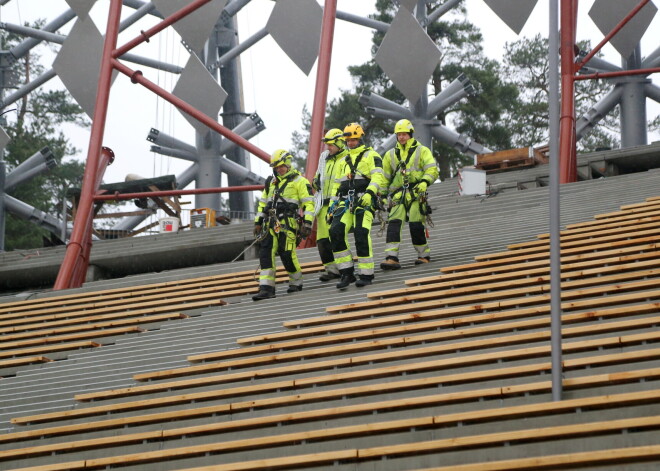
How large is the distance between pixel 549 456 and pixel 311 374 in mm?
3418

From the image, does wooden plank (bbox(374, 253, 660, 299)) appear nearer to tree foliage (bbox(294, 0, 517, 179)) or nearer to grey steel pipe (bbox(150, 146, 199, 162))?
grey steel pipe (bbox(150, 146, 199, 162))

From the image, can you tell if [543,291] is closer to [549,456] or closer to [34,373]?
[549,456]

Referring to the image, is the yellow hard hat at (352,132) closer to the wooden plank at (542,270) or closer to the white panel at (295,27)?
the wooden plank at (542,270)

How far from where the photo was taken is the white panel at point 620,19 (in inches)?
1179

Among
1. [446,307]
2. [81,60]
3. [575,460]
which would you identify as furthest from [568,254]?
[81,60]

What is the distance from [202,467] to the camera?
9.12m

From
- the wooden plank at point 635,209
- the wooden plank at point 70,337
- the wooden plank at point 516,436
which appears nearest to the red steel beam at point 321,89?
the wooden plank at point 70,337

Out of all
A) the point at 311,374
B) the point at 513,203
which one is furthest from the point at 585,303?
the point at 513,203

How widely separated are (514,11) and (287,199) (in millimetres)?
15725

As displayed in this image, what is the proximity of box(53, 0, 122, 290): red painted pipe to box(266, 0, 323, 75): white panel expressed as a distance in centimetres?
804

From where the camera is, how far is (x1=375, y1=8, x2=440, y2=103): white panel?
1062 inches

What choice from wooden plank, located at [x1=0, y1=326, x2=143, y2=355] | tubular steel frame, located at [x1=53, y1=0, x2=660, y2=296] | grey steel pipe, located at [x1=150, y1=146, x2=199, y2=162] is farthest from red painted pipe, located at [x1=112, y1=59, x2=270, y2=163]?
grey steel pipe, located at [x1=150, y1=146, x2=199, y2=162]

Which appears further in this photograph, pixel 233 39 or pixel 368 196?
pixel 233 39

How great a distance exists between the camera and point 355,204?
12.9 metres
